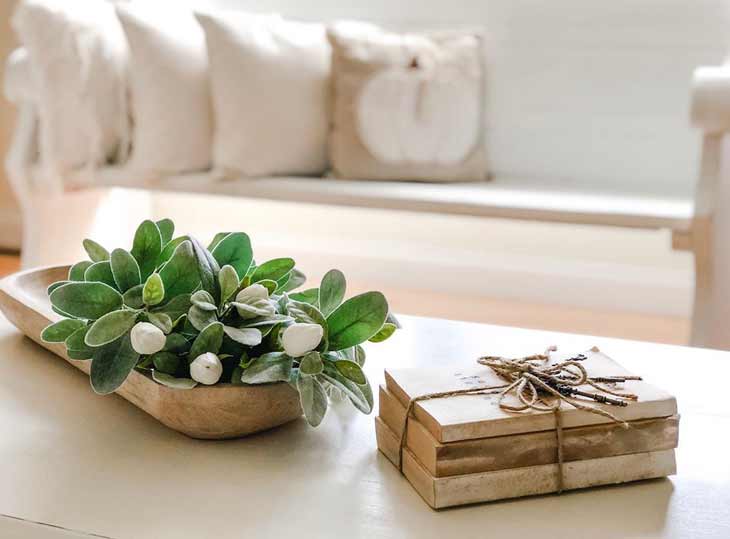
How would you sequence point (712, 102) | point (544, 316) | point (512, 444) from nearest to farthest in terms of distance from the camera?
1. point (512, 444)
2. point (712, 102)
3. point (544, 316)

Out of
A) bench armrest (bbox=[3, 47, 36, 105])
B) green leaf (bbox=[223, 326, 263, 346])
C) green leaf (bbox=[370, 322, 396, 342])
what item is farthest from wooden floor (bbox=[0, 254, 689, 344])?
green leaf (bbox=[223, 326, 263, 346])

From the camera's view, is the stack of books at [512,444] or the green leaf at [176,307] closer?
the stack of books at [512,444]

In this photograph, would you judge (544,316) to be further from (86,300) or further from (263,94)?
(86,300)

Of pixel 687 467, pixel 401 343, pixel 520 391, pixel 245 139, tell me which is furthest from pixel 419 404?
pixel 245 139

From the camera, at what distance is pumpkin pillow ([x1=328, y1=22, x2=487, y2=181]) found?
8.06 feet

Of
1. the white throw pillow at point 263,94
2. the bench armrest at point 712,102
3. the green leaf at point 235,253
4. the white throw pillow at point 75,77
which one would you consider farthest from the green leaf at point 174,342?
the white throw pillow at point 75,77

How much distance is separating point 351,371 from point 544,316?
1.91m

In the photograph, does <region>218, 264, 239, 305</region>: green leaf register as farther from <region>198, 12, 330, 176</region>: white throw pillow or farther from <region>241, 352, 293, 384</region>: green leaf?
<region>198, 12, 330, 176</region>: white throw pillow

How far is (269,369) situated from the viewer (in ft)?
2.81

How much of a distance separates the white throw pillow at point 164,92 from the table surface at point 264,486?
5.04 feet

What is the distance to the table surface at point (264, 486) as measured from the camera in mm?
743

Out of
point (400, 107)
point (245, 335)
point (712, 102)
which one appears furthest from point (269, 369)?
point (400, 107)

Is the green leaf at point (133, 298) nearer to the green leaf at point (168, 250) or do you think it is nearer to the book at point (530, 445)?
the green leaf at point (168, 250)


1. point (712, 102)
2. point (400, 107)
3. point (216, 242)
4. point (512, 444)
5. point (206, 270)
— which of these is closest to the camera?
point (512, 444)
